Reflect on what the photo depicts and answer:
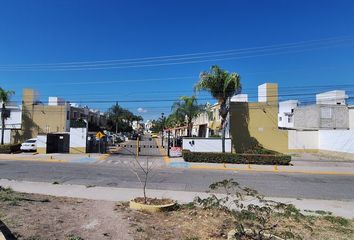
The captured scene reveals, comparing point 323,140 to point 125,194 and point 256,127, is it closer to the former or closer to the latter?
point 256,127

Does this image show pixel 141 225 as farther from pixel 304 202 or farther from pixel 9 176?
pixel 9 176

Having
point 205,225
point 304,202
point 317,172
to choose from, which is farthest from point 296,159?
point 205,225

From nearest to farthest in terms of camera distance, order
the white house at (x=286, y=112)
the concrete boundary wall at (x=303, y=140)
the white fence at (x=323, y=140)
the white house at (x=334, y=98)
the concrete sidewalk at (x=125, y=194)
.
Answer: the concrete sidewalk at (x=125, y=194) → the white fence at (x=323, y=140) → the concrete boundary wall at (x=303, y=140) → the white house at (x=334, y=98) → the white house at (x=286, y=112)

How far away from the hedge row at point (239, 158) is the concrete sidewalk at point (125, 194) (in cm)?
1536

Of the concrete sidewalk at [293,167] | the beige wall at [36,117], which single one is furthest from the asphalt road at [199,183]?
the beige wall at [36,117]

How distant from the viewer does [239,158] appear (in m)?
29.3

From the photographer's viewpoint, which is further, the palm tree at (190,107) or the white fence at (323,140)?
the palm tree at (190,107)

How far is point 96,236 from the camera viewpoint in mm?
6805

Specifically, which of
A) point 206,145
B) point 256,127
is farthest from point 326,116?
point 206,145

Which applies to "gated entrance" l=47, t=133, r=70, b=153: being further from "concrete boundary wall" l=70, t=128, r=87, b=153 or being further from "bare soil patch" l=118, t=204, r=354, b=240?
"bare soil patch" l=118, t=204, r=354, b=240

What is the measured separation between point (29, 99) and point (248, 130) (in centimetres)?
2583

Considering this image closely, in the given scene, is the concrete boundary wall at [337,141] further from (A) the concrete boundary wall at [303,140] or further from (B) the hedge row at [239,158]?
(B) the hedge row at [239,158]

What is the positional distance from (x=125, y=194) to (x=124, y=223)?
17.9 ft

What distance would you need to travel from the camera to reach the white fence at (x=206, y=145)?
33.7 m
